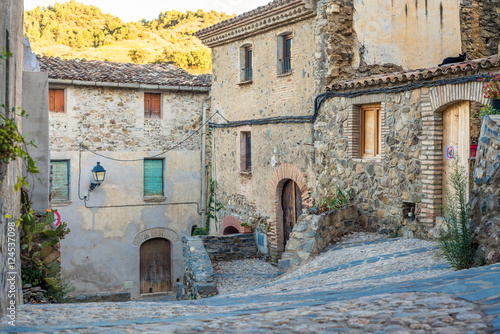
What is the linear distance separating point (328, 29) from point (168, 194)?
26.6ft

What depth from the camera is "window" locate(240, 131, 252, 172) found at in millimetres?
14844

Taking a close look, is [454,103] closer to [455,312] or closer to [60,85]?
[455,312]

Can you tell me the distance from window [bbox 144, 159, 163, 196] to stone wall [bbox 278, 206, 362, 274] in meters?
8.11

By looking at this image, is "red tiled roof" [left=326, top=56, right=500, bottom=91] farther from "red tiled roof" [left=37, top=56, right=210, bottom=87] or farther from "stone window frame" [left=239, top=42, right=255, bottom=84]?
"red tiled roof" [left=37, top=56, right=210, bottom=87]

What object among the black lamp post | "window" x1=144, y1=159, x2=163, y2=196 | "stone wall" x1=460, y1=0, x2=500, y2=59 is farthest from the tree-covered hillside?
"stone wall" x1=460, y1=0, x2=500, y2=59

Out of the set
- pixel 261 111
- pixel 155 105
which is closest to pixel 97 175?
pixel 155 105

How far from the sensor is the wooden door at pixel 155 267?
16.7 meters

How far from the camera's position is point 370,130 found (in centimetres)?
1025

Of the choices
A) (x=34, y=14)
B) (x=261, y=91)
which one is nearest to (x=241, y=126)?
(x=261, y=91)

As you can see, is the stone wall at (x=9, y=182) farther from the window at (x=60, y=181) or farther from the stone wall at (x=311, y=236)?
the window at (x=60, y=181)

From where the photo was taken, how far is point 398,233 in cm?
935

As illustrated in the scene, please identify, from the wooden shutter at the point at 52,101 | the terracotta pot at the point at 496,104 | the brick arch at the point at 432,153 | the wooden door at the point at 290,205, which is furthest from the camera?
the wooden shutter at the point at 52,101

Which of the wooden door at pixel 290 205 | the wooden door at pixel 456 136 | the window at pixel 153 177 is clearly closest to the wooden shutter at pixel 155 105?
the window at pixel 153 177

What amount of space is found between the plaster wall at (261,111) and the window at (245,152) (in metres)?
0.14
